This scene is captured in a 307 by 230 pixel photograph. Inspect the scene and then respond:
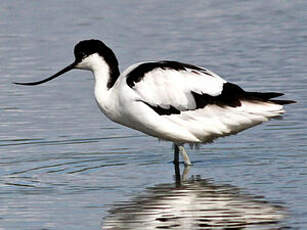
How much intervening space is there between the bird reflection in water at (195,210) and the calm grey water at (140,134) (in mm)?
16

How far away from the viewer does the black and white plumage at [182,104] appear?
11.4 m

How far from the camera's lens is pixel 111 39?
18.0 m

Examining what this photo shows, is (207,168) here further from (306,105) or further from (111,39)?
(111,39)

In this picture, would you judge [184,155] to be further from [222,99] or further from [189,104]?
[222,99]

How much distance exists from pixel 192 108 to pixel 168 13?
8759 millimetres

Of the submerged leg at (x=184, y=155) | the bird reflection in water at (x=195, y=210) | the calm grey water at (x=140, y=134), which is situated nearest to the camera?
the bird reflection in water at (x=195, y=210)

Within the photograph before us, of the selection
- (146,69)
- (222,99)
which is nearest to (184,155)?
(222,99)

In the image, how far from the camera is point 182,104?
11523 mm

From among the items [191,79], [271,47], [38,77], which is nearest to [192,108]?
[191,79]

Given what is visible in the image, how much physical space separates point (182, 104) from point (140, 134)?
178cm

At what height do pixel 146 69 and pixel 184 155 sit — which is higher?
pixel 146 69

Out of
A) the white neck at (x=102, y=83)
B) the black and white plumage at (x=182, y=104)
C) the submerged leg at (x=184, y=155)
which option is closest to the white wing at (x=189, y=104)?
the black and white plumage at (x=182, y=104)

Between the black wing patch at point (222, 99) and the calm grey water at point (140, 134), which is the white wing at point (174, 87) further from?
the calm grey water at point (140, 134)

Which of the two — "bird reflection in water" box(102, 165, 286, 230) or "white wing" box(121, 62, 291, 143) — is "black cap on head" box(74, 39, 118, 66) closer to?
"white wing" box(121, 62, 291, 143)
